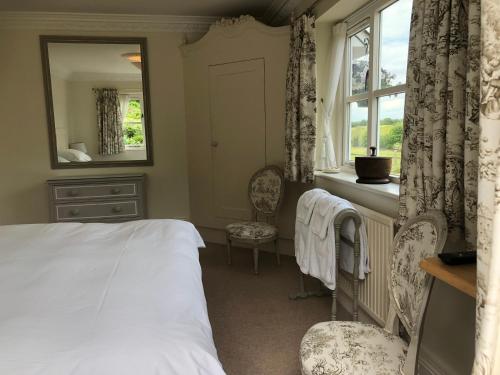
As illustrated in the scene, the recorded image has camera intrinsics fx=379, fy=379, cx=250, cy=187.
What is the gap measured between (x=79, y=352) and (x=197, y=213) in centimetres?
343

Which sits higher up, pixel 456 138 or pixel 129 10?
pixel 129 10

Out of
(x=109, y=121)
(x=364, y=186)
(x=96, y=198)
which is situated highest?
(x=109, y=121)

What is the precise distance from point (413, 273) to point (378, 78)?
1.70m

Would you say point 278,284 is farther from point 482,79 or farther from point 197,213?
point 482,79

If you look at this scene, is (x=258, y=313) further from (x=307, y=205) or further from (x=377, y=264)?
(x=377, y=264)

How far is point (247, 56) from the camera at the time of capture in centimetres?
381

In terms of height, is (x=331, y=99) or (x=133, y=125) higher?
(x=331, y=99)

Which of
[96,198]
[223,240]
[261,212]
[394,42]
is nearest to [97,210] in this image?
[96,198]

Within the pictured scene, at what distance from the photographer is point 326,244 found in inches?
92.4

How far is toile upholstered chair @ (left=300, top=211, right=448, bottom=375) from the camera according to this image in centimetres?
131

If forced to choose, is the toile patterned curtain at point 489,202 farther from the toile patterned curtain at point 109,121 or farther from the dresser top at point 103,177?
the toile patterned curtain at point 109,121

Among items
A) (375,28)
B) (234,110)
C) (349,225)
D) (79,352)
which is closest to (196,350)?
(79,352)

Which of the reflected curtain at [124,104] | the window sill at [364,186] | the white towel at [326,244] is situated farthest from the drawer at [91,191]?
the white towel at [326,244]

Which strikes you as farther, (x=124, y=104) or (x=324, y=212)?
(x=124, y=104)
